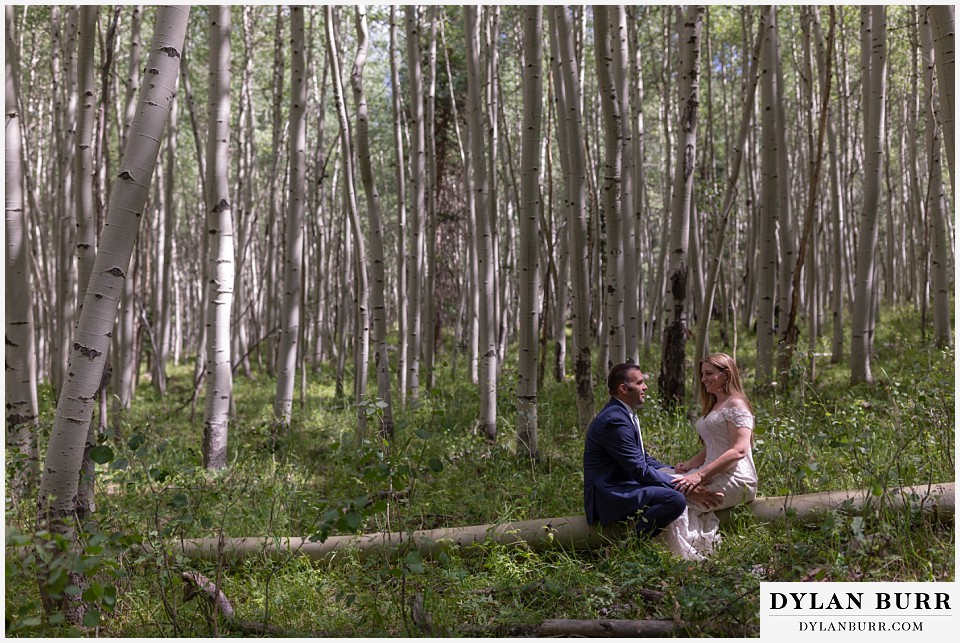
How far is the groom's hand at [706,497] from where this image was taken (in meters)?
4.10

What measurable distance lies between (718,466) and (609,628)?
1.29 meters

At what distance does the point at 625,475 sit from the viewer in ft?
13.6

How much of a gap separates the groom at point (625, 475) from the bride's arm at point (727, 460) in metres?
0.07

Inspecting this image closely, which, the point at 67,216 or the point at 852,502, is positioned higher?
→ the point at 67,216

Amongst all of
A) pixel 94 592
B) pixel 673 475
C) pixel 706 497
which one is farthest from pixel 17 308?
pixel 706 497

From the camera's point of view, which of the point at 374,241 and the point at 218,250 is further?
the point at 374,241

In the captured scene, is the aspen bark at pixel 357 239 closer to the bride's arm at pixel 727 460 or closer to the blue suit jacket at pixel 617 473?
the blue suit jacket at pixel 617 473

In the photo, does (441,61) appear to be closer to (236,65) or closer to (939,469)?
(236,65)

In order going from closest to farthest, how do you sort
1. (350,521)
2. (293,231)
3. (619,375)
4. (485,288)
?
1. (350,521)
2. (619,375)
3. (485,288)
4. (293,231)

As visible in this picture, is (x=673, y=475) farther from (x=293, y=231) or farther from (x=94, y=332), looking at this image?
(x=293, y=231)

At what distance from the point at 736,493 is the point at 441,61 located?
491 inches

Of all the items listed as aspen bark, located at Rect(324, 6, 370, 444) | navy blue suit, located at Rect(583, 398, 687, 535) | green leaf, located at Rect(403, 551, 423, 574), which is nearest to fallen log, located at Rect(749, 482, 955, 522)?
navy blue suit, located at Rect(583, 398, 687, 535)

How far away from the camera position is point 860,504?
3.89m

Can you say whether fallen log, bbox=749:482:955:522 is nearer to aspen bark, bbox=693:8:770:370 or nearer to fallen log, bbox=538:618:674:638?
fallen log, bbox=538:618:674:638
